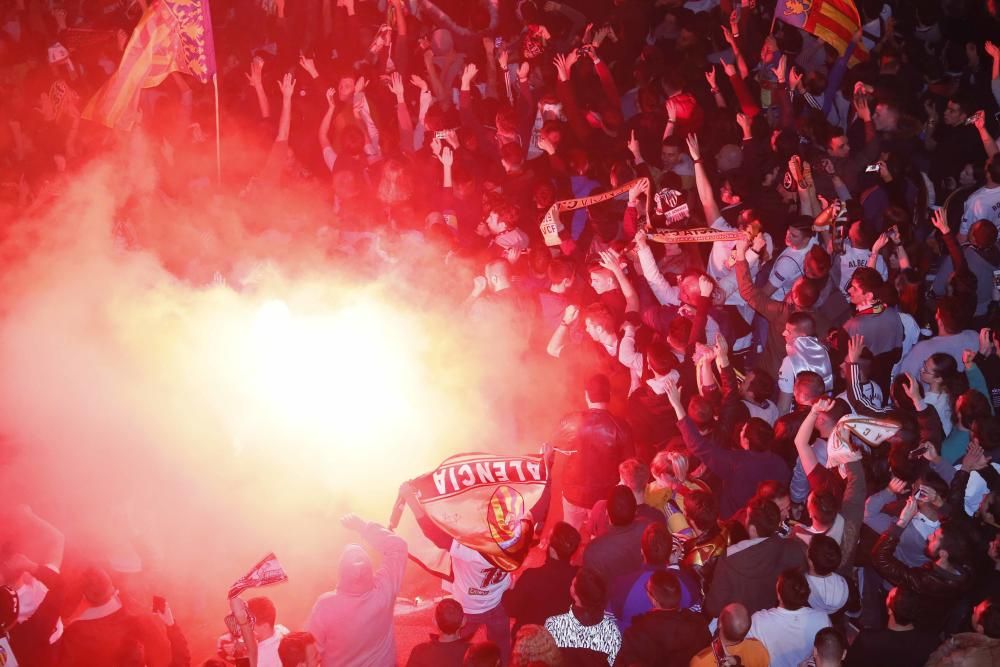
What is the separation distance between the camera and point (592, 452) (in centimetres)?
665

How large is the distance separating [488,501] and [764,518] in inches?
66.4

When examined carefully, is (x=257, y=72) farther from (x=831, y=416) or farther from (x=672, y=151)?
(x=831, y=416)

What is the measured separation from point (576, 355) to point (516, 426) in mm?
956

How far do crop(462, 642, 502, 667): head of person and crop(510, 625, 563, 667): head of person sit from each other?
3.9 inches

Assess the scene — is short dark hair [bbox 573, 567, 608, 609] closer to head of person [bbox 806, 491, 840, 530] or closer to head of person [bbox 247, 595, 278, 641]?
head of person [bbox 806, 491, 840, 530]

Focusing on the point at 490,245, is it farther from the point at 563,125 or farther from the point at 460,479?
the point at 460,479

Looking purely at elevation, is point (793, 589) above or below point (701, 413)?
below

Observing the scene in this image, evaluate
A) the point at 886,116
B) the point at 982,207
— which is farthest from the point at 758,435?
the point at 886,116

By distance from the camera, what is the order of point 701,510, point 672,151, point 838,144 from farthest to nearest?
1. point 672,151
2. point 838,144
3. point 701,510

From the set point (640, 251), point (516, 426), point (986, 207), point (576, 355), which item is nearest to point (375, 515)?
point (516, 426)

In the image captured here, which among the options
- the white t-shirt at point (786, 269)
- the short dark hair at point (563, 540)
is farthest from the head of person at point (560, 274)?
the short dark hair at point (563, 540)

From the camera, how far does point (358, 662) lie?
5.52 meters

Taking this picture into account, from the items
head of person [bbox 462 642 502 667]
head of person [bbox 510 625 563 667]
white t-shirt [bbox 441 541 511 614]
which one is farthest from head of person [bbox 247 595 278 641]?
head of person [bbox 510 625 563 667]

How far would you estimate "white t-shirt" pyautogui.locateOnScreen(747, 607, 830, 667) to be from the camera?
4945 mm
